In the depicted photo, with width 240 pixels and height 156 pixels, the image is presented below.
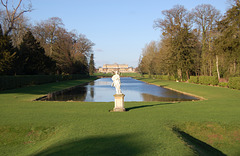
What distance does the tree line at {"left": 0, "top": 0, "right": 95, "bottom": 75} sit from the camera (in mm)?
34219

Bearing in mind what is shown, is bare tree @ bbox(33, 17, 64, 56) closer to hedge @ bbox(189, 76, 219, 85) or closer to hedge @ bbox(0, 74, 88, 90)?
hedge @ bbox(0, 74, 88, 90)

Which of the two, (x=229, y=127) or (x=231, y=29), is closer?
(x=229, y=127)

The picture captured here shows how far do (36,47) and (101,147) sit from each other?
4349 centimetres

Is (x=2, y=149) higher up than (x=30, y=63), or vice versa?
(x=30, y=63)

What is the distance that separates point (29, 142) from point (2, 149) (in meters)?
0.91

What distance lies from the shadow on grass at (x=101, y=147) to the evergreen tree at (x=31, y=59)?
117 ft

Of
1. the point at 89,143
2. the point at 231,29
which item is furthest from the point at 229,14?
the point at 89,143

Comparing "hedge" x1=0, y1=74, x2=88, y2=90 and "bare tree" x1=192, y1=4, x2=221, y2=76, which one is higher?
"bare tree" x1=192, y1=4, x2=221, y2=76

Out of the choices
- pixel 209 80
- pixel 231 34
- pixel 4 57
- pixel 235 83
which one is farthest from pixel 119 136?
pixel 209 80

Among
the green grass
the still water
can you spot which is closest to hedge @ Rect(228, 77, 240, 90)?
the still water

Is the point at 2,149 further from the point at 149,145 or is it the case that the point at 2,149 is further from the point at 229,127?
the point at 229,127

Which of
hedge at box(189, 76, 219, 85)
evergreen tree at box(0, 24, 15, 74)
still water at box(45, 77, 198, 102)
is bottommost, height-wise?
still water at box(45, 77, 198, 102)

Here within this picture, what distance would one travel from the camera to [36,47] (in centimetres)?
4562

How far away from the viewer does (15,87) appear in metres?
31.0
